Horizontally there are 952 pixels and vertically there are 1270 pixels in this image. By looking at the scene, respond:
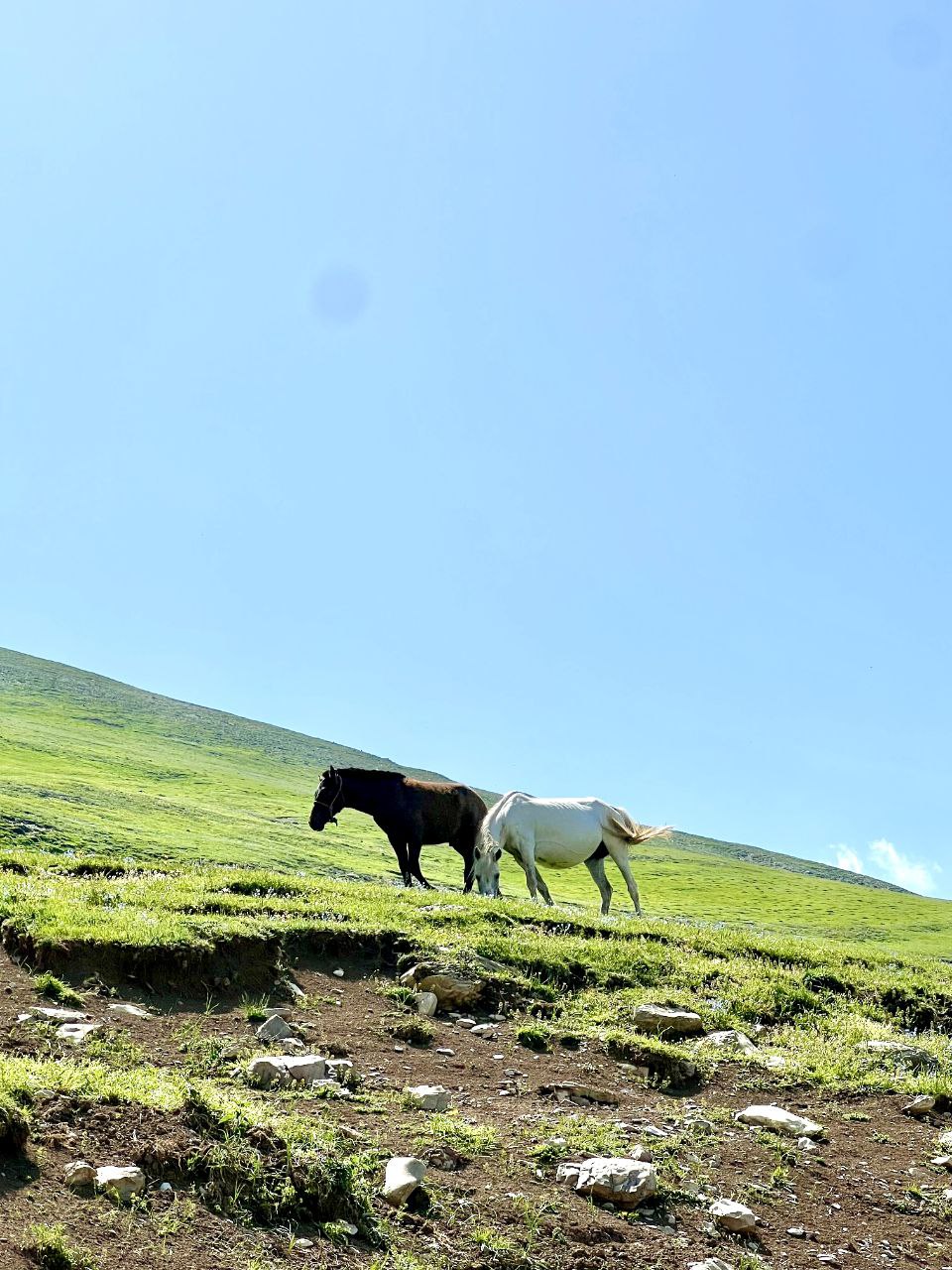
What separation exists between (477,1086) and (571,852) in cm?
1327

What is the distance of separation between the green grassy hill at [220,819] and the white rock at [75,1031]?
1302 cm

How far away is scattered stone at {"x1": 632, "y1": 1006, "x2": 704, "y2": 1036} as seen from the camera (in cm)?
1070

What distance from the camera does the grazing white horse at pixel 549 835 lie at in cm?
2094

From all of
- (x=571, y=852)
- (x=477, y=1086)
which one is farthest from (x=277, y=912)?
(x=571, y=852)

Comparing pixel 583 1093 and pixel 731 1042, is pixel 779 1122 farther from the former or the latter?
pixel 731 1042

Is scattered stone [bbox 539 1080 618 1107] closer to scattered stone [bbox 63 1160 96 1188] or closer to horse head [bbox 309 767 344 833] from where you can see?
scattered stone [bbox 63 1160 96 1188]

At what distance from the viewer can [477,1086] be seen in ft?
28.5

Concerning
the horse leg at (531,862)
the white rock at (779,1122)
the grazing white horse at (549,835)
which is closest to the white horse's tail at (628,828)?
the grazing white horse at (549,835)

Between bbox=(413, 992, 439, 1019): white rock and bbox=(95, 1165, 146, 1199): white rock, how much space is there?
4.83 meters

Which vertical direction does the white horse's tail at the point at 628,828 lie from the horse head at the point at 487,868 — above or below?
above

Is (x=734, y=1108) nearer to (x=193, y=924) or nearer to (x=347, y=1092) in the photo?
(x=347, y=1092)

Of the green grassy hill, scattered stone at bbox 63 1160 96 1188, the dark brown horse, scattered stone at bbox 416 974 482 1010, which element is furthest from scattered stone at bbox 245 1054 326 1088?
the dark brown horse

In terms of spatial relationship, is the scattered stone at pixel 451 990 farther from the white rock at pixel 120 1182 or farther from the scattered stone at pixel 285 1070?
the white rock at pixel 120 1182

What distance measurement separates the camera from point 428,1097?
7895mm
